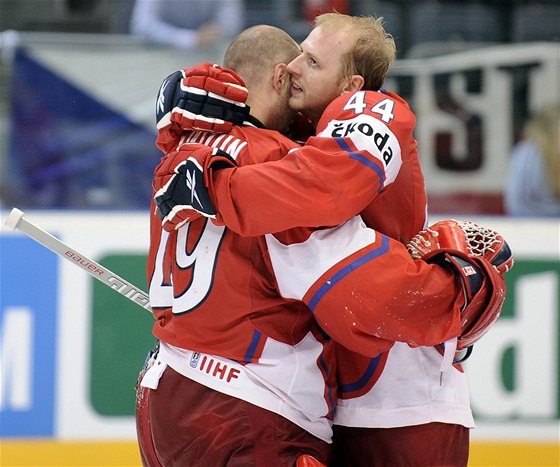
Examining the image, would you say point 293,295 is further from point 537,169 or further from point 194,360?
point 537,169

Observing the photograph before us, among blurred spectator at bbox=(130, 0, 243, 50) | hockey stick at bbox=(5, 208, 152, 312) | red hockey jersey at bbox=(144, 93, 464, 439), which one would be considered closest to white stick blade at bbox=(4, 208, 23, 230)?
hockey stick at bbox=(5, 208, 152, 312)

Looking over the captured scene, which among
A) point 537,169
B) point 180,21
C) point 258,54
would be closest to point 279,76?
point 258,54

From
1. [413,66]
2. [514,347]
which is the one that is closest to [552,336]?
[514,347]

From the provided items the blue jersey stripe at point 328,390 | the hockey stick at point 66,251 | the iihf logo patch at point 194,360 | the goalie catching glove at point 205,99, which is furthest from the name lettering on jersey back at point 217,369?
the goalie catching glove at point 205,99

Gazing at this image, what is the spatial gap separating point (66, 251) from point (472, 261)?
0.82 m

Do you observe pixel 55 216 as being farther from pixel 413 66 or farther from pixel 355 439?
pixel 355 439

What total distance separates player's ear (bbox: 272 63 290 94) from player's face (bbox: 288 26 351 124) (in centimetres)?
2

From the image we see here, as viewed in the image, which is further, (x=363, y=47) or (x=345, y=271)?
(x=363, y=47)

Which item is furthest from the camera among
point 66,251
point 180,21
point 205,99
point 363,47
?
point 180,21

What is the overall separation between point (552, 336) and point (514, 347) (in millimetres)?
149

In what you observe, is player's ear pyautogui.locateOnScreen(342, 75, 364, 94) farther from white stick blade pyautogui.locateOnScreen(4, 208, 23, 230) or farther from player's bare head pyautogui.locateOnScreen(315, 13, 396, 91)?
white stick blade pyautogui.locateOnScreen(4, 208, 23, 230)

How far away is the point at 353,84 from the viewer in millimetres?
1962

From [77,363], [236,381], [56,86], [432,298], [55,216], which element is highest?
[432,298]

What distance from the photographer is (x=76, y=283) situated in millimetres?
3805
